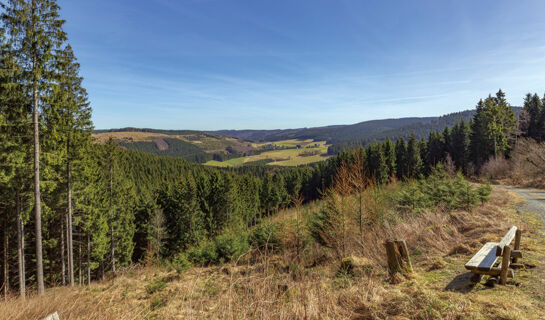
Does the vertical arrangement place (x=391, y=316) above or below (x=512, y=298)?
below

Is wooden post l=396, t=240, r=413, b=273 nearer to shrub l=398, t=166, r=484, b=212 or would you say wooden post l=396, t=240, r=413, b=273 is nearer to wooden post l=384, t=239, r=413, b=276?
wooden post l=384, t=239, r=413, b=276

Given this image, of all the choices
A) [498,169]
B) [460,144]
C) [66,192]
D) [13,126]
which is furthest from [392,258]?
[460,144]

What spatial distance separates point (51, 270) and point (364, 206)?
24.5m

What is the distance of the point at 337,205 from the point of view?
35.9 ft

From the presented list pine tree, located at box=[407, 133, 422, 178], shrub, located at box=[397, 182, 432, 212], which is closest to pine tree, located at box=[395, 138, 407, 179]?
pine tree, located at box=[407, 133, 422, 178]

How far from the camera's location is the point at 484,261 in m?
4.70

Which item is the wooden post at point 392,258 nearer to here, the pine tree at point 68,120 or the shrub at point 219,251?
the shrub at point 219,251

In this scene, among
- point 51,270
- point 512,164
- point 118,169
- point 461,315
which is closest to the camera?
point 461,315

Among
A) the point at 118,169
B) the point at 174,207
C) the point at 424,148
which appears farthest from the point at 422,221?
the point at 424,148

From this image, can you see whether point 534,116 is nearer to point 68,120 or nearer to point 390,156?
point 390,156

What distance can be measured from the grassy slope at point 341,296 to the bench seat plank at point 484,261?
47cm

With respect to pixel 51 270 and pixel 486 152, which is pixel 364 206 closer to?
pixel 51 270

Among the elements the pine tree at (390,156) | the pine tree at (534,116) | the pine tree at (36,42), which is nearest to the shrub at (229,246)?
the pine tree at (36,42)

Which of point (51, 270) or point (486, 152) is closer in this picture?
point (51, 270)
